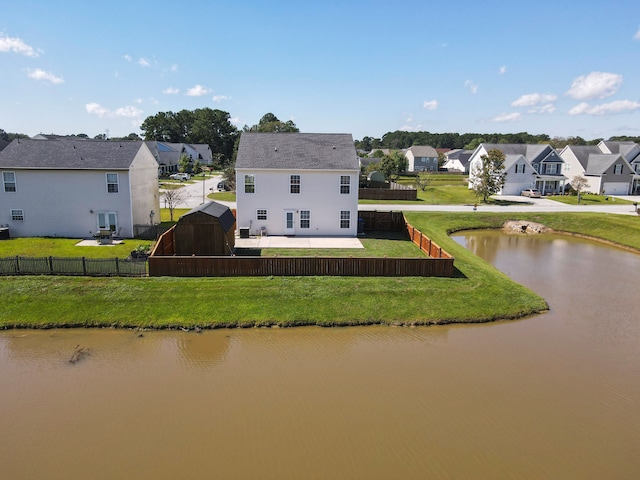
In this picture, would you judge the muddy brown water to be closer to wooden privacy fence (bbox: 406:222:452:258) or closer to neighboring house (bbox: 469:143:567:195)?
wooden privacy fence (bbox: 406:222:452:258)

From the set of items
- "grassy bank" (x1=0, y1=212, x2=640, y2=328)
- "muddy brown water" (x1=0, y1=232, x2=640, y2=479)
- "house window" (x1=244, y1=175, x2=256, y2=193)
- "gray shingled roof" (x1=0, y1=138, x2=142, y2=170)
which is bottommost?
"muddy brown water" (x1=0, y1=232, x2=640, y2=479)

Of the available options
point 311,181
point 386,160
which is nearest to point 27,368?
point 311,181

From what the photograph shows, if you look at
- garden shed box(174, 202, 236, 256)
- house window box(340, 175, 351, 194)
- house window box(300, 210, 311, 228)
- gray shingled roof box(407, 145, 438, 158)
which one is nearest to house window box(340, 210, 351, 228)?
house window box(340, 175, 351, 194)

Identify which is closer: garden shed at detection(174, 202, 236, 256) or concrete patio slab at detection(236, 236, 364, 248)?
garden shed at detection(174, 202, 236, 256)

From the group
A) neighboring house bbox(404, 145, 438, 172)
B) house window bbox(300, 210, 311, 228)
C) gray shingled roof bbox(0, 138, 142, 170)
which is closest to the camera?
gray shingled roof bbox(0, 138, 142, 170)

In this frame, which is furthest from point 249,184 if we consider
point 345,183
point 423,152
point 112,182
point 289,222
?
point 423,152

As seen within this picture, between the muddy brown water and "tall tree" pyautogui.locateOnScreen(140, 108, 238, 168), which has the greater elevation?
"tall tree" pyautogui.locateOnScreen(140, 108, 238, 168)

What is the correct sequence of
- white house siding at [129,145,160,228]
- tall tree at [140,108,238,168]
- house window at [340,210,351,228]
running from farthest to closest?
1. tall tree at [140,108,238,168]
2. house window at [340,210,351,228]
3. white house siding at [129,145,160,228]
